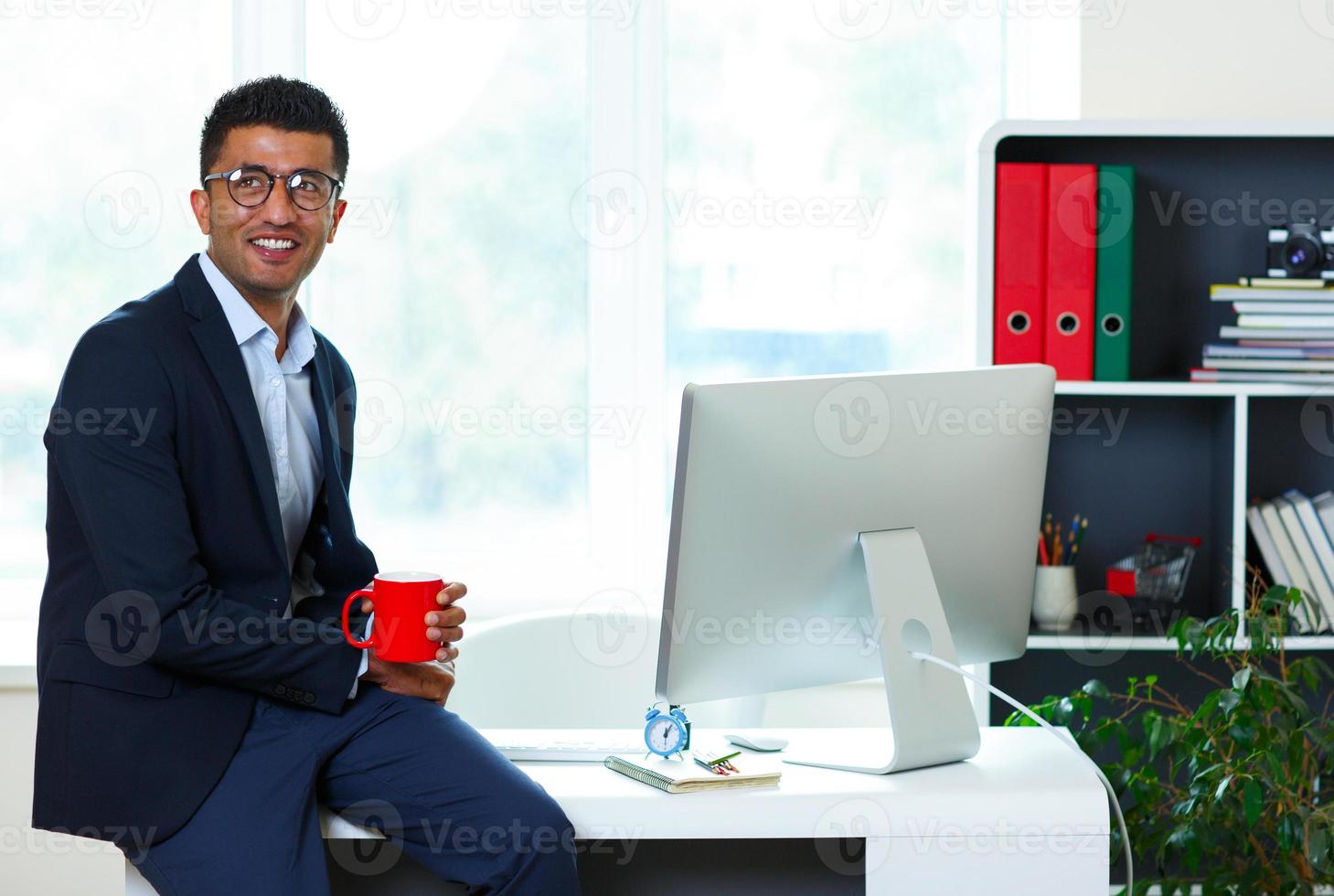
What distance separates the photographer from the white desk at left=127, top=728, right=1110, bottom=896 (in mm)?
1342

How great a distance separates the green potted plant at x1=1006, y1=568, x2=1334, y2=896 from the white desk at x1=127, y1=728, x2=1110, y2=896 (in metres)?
0.67

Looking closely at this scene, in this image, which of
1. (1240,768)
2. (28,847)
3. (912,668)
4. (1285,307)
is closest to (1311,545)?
(1285,307)

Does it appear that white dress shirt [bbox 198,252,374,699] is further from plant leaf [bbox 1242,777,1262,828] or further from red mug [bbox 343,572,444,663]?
plant leaf [bbox 1242,777,1262,828]

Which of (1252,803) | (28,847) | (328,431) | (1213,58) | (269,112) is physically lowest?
(28,847)

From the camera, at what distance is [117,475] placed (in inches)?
51.6

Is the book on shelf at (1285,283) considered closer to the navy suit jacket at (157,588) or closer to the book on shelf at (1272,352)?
the book on shelf at (1272,352)

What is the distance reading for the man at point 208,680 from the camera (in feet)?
4.16

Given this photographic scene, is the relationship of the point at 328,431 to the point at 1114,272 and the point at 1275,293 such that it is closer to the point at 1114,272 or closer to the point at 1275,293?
the point at 1114,272

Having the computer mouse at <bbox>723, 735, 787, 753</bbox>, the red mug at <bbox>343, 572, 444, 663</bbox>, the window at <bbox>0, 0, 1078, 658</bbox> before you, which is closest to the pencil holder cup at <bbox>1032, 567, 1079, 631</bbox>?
the window at <bbox>0, 0, 1078, 658</bbox>

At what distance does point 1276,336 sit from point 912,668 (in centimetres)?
133

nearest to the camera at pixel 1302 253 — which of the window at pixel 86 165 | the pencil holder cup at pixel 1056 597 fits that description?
the pencil holder cup at pixel 1056 597

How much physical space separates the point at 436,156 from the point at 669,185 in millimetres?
572

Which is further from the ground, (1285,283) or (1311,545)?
(1285,283)

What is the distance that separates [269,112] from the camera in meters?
1.55
